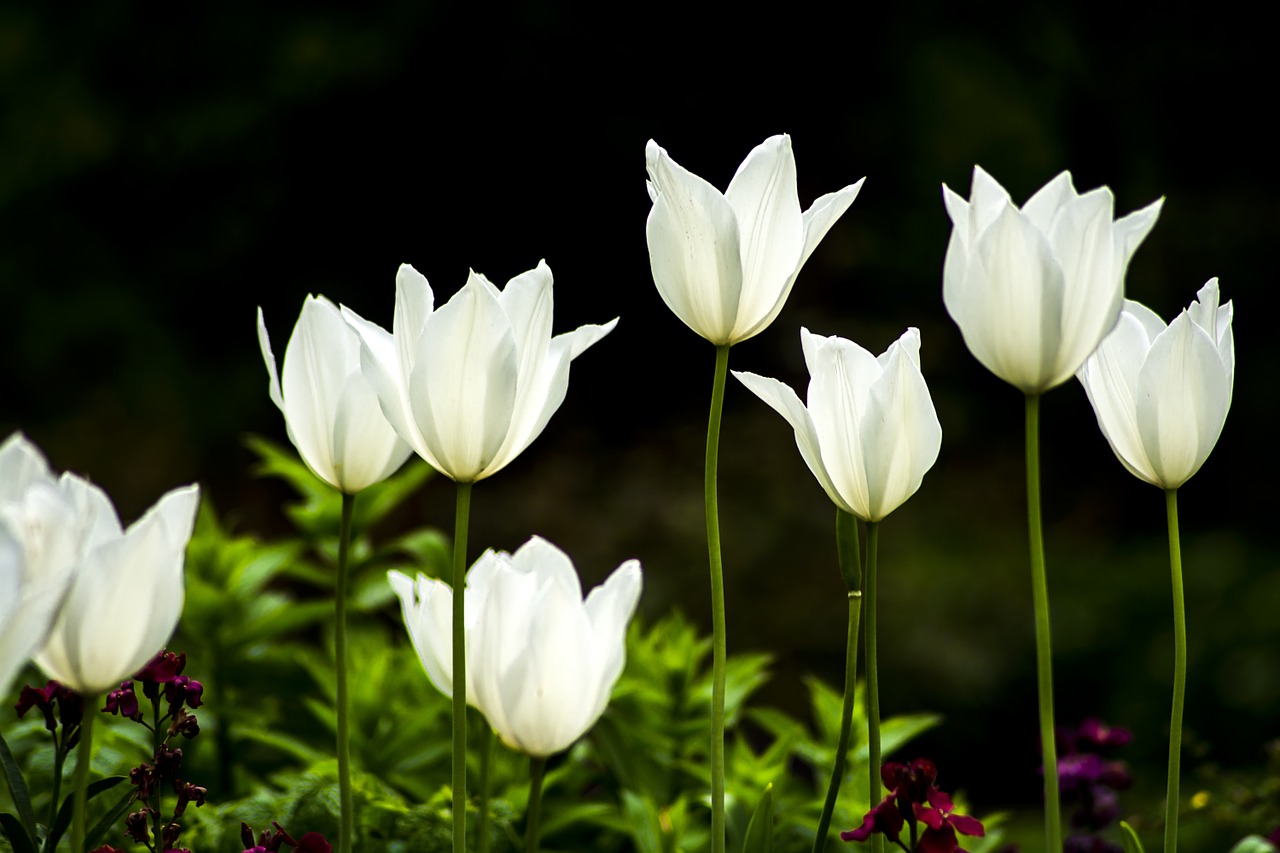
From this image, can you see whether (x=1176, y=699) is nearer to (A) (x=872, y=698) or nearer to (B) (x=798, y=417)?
(A) (x=872, y=698)

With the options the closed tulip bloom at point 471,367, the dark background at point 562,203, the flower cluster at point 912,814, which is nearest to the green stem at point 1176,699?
the flower cluster at point 912,814

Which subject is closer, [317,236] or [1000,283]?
[1000,283]

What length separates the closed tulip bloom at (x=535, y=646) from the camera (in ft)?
2.74

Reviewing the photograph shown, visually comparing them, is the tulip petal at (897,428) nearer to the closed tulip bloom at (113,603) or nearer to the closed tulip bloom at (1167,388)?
the closed tulip bloom at (1167,388)

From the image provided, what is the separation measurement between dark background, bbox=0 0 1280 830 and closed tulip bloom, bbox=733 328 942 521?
3.45 m

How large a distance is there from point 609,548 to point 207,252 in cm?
190

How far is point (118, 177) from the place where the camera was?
471cm

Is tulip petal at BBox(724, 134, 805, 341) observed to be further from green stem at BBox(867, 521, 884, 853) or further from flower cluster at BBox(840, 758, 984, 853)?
flower cluster at BBox(840, 758, 984, 853)

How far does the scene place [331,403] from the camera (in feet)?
2.81

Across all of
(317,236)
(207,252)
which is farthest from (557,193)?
(207,252)

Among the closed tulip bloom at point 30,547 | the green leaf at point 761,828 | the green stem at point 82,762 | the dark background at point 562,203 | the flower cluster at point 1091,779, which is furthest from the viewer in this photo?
the dark background at point 562,203

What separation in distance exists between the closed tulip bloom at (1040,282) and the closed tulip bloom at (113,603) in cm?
46

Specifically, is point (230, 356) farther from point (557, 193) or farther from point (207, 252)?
point (557, 193)

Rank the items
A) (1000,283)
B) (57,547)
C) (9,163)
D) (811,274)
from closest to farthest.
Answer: (57,547) < (1000,283) < (9,163) < (811,274)
